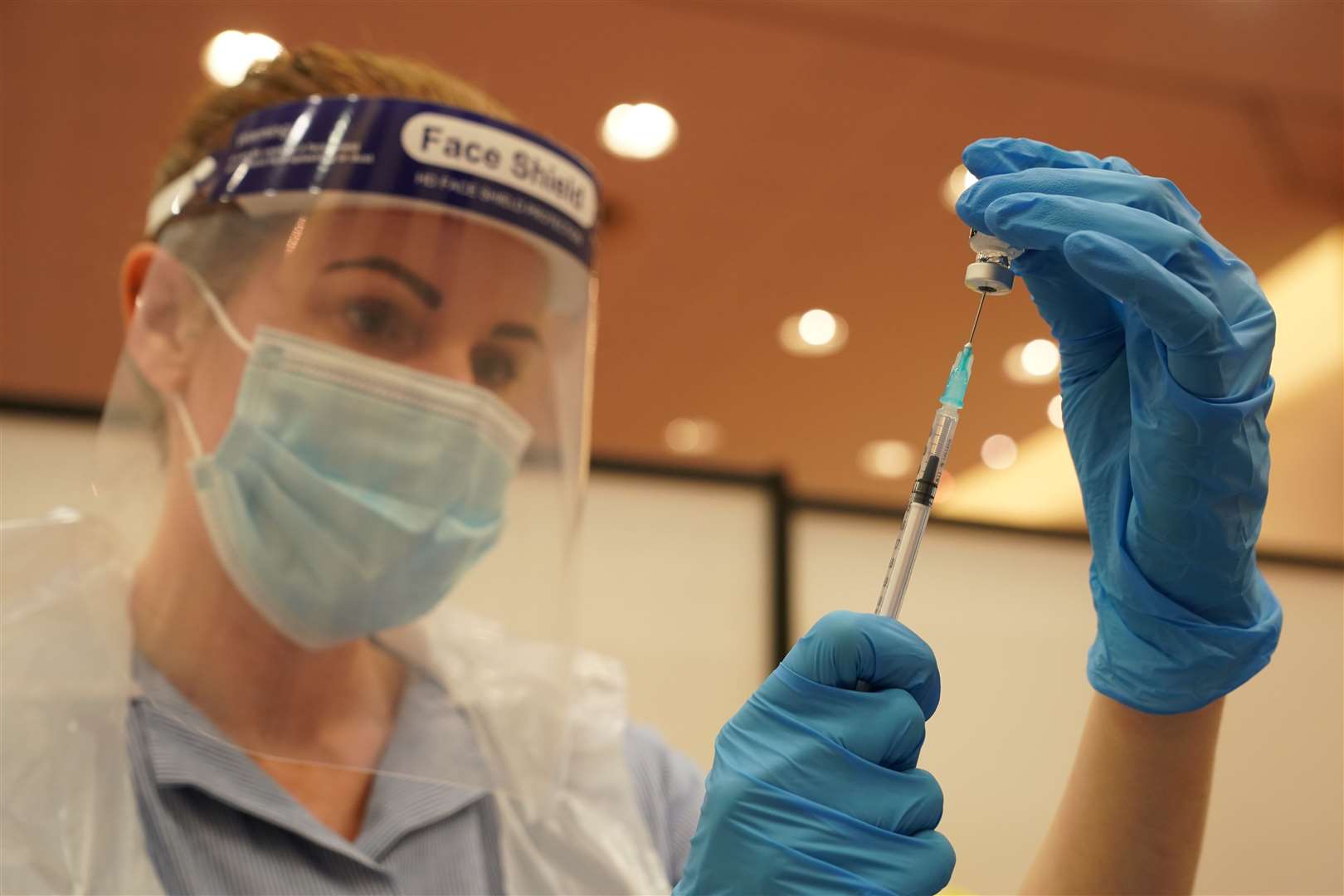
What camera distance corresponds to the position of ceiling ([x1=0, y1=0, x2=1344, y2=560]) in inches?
79.1

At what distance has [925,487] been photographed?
2.22 feet

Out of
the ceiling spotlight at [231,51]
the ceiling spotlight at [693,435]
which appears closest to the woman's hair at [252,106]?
the ceiling spotlight at [231,51]

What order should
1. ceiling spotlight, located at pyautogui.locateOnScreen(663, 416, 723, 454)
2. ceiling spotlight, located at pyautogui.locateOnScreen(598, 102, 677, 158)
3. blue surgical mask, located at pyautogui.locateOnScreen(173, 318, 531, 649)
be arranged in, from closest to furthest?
blue surgical mask, located at pyautogui.locateOnScreen(173, 318, 531, 649) < ceiling spotlight, located at pyautogui.locateOnScreen(598, 102, 677, 158) < ceiling spotlight, located at pyautogui.locateOnScreen(663, 416, 723, 454)

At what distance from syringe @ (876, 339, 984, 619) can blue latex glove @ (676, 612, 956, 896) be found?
28 mm

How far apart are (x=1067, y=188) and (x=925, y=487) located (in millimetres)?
201

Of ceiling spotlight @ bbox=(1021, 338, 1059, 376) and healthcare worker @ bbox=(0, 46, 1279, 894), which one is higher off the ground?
ceiling spotlight @ bbox=(1021, 338, 1059, 376)

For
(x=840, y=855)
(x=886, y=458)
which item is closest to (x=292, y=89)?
(x=840, y=855)

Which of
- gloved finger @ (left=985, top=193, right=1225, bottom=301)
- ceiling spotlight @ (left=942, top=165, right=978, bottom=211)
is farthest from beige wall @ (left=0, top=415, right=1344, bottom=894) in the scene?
ceiling spotlight @ (left=942, top=165, right=978, bottom=211)

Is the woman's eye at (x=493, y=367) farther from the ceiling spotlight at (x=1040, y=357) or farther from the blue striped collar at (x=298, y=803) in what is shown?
the ceiling spotlight at (x=1040, y=357)

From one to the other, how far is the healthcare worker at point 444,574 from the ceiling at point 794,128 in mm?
379

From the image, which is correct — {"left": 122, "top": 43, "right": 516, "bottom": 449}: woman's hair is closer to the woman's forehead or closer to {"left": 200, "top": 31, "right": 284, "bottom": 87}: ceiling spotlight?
the woman's forehead

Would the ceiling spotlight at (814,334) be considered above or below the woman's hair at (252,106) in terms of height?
above

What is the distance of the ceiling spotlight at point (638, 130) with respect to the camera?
2701mm

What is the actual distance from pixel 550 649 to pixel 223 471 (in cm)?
39
